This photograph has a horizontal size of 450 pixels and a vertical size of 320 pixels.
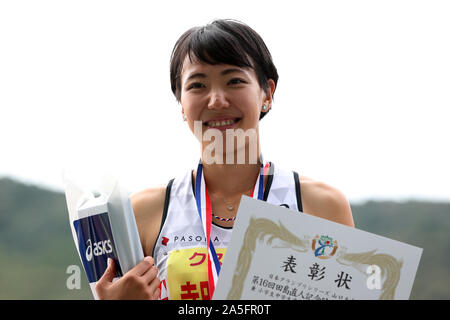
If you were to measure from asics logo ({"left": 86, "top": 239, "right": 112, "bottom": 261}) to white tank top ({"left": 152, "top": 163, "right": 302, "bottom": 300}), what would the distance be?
0.33 metres

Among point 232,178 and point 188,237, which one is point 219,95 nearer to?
point 232,178

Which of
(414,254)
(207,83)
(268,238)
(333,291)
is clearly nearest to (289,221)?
(268,238)

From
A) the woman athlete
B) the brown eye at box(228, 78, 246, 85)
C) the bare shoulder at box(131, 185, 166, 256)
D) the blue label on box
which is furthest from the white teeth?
the blue label on box

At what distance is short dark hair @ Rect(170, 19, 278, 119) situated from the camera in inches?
78.8

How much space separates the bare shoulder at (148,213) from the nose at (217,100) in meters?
0.48

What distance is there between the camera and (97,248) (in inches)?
68.3

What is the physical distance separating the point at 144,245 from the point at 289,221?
71 centimetres

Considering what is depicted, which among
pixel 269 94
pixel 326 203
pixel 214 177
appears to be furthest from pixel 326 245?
pixel 269 94

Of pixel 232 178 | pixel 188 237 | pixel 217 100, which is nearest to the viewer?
pixel 217 100

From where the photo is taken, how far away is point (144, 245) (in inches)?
81.9

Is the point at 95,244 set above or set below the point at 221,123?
below

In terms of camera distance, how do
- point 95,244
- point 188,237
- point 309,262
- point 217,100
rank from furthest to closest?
point 188,237, point 217,100, point 95,244, point 309,262

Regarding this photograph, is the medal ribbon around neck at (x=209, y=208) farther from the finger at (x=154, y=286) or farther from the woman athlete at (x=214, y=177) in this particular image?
the finger at (x=154, y=286)

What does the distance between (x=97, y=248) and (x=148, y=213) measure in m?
0.43
